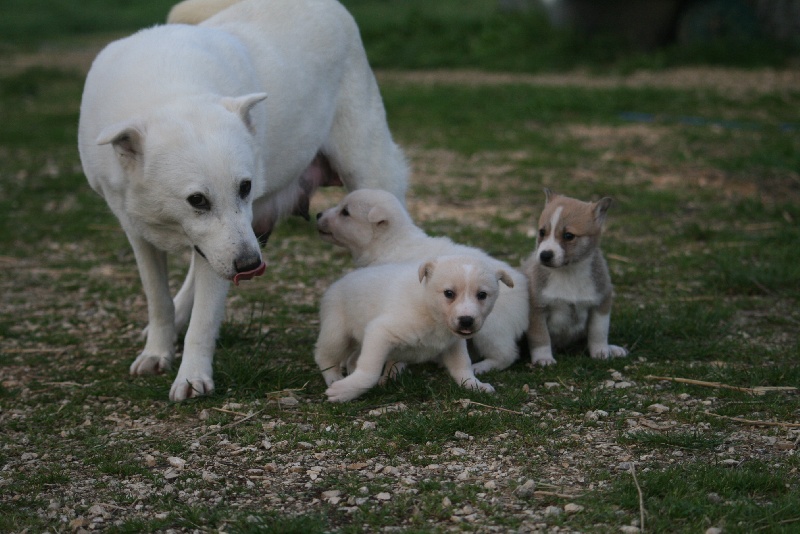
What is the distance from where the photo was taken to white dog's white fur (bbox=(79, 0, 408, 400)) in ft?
11.9

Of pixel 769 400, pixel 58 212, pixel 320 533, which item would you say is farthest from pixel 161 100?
pixel 58 212

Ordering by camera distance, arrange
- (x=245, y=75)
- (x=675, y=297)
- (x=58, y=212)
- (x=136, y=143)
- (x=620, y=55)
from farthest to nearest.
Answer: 1. (x=620, y=55)
2. (x=58, y=212)
3. (x=675, y=297)
4. (x=245, y=75)
5. (x=136, y=143)

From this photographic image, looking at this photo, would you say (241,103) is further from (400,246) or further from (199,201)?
(400,246)

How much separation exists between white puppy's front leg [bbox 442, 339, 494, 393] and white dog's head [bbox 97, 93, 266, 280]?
0.86 meters

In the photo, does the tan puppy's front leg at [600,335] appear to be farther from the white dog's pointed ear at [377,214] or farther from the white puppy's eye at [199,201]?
the white puppy's eye at [199,201]

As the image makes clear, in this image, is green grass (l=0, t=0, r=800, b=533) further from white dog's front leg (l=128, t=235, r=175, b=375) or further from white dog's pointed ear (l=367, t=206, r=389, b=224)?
white dog's pointed ear (l=367, t=206, r=389, b=224)

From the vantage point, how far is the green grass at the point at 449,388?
10.0 ft

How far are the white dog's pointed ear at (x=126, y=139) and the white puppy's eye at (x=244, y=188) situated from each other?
1.23 ft

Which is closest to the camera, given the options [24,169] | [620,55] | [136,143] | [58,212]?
[136,143]

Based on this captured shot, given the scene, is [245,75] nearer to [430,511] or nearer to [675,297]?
[430,511]

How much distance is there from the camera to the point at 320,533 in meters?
2.80

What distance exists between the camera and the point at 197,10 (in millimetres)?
5219

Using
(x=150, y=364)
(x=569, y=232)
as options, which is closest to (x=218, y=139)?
(x=150, y=364)

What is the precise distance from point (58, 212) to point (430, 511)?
18.7ft
